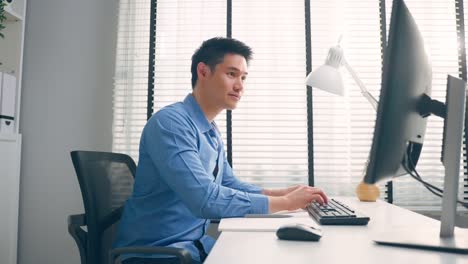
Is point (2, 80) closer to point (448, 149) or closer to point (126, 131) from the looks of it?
point (126, 131)

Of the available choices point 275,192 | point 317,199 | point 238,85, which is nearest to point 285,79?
point 238,85

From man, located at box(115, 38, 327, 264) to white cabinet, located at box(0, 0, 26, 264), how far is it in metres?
1.27

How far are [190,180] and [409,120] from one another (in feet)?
2.21

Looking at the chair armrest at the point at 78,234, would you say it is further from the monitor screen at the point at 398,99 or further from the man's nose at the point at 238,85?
the monitor screen at the point at 398,99

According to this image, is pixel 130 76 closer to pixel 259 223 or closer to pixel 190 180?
pixel 190 180

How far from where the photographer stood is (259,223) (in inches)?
44.7

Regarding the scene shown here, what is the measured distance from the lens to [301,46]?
2.56 metres

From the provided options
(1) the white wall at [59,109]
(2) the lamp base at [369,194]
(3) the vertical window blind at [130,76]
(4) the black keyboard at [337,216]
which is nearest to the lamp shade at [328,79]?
(2) the lamp base at [369,194]

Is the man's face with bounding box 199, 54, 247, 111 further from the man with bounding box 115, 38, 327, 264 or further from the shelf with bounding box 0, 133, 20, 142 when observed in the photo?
the shelf with bounding box 0, 133, 20, 142

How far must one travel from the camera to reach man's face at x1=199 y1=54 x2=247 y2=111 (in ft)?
5.43

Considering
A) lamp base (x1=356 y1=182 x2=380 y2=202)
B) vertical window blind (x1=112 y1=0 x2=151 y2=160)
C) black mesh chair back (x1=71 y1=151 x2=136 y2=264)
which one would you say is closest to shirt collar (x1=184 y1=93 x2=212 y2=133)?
black mesh chair back (x1=71 y1=151 x2=136 y2=264)

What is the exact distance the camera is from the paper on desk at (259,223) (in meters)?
1.06

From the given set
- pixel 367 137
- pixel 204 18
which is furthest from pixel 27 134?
pixel 367 137

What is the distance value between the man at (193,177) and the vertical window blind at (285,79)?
0.75m
